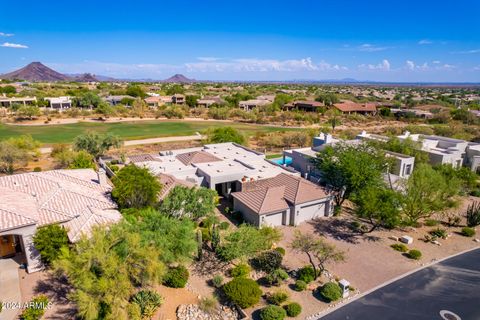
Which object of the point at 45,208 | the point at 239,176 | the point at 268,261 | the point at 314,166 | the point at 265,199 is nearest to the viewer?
the point at 268,261

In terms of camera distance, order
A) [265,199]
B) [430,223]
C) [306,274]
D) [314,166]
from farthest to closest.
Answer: [314,166]
[430,223]
[265,199]
[306,274]

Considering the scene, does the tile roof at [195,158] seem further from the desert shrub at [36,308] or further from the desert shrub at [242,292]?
the desert shrub at [36,308]

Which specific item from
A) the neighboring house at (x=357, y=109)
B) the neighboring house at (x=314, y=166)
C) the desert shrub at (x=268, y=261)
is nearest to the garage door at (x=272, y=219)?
the desert shrub at (x=268, y=261)

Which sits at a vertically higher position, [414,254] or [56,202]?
[56,202]

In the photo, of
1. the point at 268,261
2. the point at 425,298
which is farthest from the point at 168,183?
the point at 425,298

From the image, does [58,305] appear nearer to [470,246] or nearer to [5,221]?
[5,221]

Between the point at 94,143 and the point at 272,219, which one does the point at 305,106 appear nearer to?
the point at 94,143

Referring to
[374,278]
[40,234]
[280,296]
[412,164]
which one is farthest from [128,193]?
[412,164]
